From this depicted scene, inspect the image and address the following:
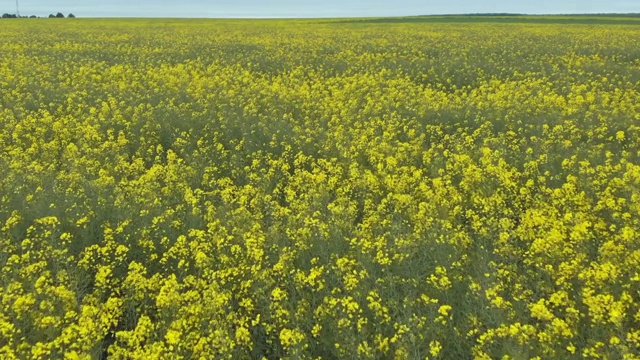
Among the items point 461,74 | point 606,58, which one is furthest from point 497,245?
point 606,58

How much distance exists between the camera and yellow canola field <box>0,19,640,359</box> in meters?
3.59

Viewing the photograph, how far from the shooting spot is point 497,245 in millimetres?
4816

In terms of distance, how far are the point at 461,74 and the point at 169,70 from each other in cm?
945

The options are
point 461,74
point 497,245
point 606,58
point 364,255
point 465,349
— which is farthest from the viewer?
point 606,58

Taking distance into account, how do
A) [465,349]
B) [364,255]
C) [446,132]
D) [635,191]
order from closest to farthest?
[465,349]
[364,255]
[635,191]
[446,132]

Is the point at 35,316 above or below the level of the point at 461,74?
below

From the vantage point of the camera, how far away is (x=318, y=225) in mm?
5180

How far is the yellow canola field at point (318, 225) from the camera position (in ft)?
11.8

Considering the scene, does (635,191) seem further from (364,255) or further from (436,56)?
(436,56)

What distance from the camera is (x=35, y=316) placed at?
3705mm

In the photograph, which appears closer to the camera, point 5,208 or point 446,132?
point 5,208

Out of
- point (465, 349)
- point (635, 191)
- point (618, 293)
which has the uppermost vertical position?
point (635, 191)

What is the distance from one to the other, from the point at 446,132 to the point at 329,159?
2889 millimetres

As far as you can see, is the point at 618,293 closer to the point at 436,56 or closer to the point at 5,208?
the point at 5,208
